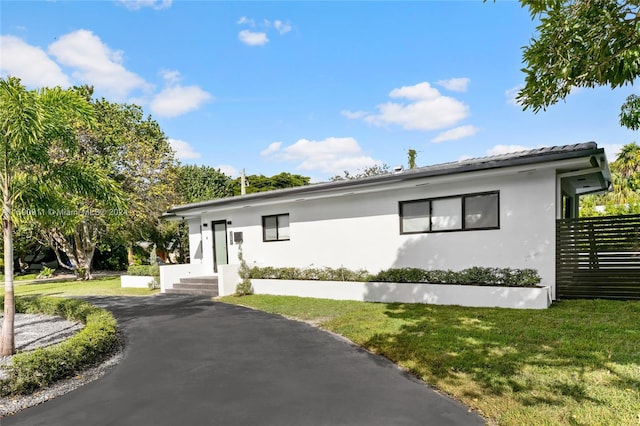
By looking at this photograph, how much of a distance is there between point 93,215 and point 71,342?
1467 centimetres

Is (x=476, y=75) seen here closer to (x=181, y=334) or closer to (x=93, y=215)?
(x=181, y=334)

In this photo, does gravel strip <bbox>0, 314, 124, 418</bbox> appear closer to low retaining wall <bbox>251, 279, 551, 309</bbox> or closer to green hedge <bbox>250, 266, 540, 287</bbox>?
low retaining wall <bbox>251, 279, 551, 309</bbox>

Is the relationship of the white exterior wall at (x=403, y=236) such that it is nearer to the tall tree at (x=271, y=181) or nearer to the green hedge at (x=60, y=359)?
the green hedge at (x=60, y=359)

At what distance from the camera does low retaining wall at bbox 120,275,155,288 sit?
49.3ft

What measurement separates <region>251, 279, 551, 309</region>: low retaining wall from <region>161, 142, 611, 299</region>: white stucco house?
2.97ft

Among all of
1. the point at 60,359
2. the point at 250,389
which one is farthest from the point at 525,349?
the point at 60,359

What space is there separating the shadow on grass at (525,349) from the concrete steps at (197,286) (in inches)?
295

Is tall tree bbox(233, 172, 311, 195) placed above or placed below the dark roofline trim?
above

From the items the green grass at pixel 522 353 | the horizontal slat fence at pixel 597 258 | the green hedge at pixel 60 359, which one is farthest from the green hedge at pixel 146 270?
the horizontal slat fence at pixel 597 258

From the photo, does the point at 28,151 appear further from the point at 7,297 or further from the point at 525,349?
the point at 525,349

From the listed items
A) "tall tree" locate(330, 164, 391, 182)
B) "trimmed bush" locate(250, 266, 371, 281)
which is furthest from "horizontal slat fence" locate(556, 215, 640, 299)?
"tall tree" locate(330, 164, 391, 182)

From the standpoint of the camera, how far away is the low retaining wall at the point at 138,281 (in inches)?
592

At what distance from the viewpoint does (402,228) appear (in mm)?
10227

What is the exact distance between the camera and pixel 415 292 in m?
9.07
